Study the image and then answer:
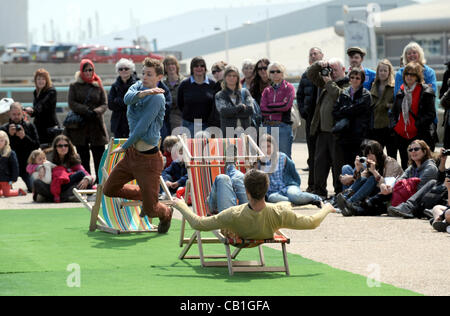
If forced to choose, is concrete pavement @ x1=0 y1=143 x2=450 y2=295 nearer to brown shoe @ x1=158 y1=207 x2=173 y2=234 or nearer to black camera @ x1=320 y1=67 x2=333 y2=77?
brown shoe @ x1=158 y1=207 x2=173 y2=234

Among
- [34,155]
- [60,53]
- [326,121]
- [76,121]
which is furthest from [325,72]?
[60,53]

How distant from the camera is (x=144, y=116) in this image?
10.9 m

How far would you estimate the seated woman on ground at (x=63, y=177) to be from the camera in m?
15.3

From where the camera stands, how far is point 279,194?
44.0 ft

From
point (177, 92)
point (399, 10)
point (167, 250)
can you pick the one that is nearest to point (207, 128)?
point (177, 92)

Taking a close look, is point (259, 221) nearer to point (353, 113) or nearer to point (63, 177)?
point (353, 113)

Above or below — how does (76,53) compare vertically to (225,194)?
above

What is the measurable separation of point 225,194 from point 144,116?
5.30 feet

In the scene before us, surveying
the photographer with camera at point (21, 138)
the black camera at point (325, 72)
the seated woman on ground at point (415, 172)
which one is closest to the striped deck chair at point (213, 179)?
the seated woman on ground at point (415, 172)

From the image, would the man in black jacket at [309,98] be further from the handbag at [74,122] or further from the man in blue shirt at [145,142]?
the man in blue shirt at [145,142]

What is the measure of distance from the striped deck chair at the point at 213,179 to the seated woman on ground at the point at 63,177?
4.49 metres

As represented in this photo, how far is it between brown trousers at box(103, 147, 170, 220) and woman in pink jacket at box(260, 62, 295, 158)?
3820 mm

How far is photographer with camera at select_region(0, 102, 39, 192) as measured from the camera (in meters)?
17.0

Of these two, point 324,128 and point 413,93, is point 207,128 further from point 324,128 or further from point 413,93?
point 413,93
